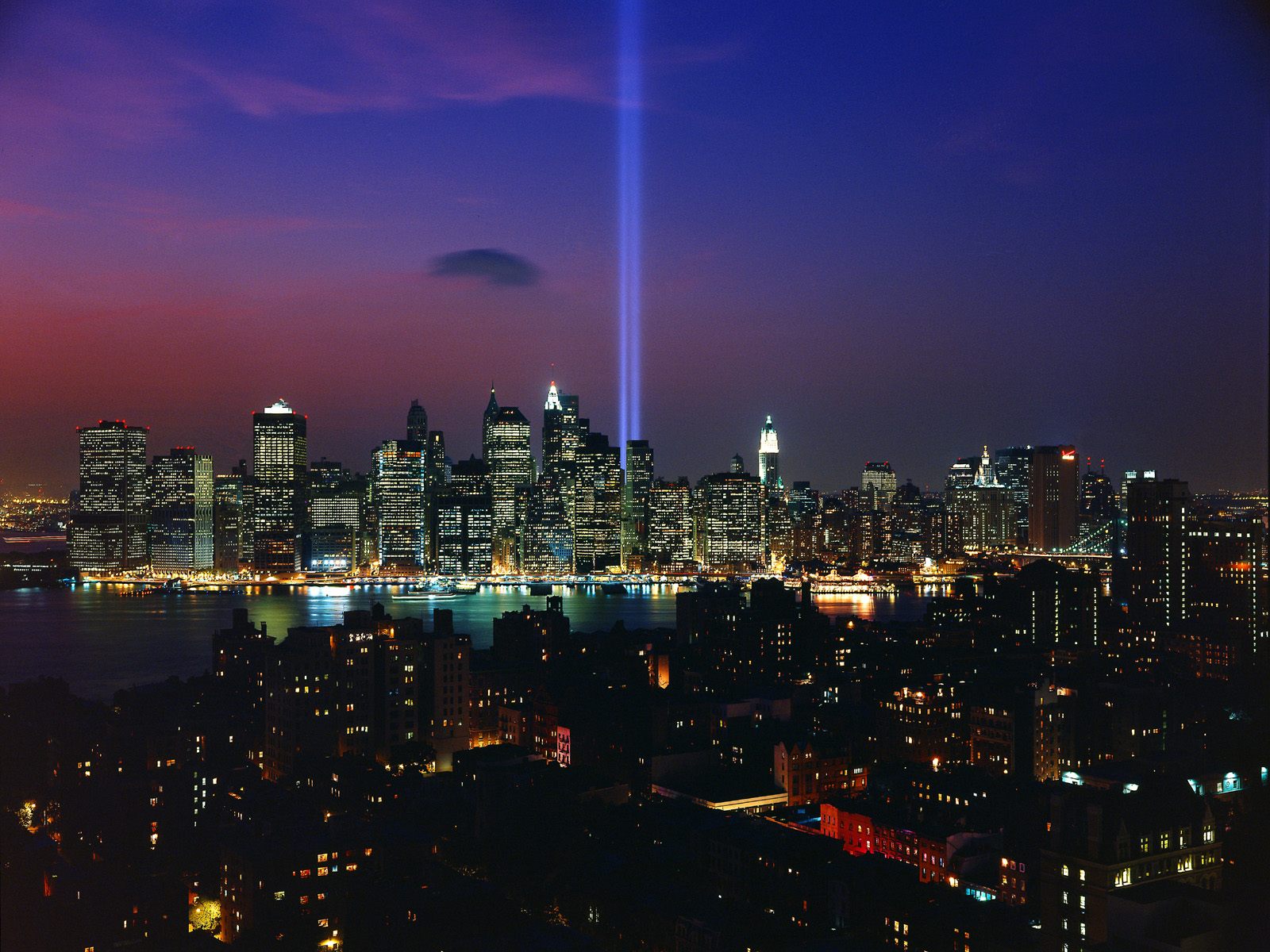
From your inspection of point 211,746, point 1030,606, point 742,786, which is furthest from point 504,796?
point 1030,606

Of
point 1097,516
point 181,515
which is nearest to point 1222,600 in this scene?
point 1097,516

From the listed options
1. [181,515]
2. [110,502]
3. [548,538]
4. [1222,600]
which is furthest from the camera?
[548,538]

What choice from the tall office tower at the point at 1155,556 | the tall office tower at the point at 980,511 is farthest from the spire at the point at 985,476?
the tall office tower at the point at 1155,556

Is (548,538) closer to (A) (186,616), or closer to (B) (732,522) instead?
(B) (732,522)

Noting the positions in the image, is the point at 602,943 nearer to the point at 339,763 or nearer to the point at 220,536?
the point at 339,763

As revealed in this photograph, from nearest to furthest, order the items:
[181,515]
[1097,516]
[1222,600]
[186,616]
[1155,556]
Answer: [1222,600] → [1155,556] → [1097,516] → [186,616] → [181,515]

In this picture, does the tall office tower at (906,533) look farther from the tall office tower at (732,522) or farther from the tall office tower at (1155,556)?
the tall office tower at (1155,556)

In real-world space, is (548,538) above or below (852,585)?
above

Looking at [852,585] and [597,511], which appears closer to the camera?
[852,585]
